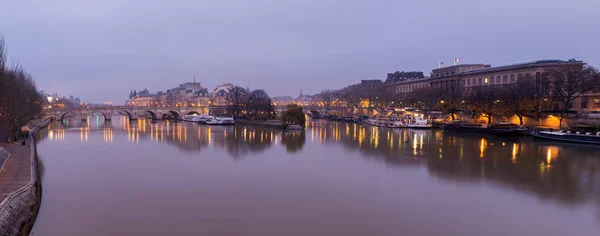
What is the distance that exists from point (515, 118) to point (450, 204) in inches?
1319

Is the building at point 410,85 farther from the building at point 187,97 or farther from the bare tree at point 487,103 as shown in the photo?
→ the building at point 187,97

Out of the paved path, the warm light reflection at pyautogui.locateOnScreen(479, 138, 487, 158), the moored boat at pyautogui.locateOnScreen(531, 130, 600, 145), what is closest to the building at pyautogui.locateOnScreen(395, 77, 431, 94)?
the moored boat at pyautogui.locateOnScreen(531, 130, 600, 145)

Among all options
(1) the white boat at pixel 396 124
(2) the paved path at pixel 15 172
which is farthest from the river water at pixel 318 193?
(1) the white boat at pixel 396 124

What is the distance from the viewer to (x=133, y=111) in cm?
6275

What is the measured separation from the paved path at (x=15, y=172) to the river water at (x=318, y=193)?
0.99 m

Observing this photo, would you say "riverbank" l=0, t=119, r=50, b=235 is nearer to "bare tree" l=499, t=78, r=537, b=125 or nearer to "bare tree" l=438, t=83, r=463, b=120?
"bare tree" l=499, t=78, r=537, b=125

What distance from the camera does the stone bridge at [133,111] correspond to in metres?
57.6

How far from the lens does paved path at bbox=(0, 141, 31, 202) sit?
1030cm

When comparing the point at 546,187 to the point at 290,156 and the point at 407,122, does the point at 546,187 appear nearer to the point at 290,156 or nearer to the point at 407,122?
the point at 290,156

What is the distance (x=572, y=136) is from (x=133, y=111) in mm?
57814

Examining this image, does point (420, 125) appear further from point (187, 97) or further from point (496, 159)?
point (187, 97)

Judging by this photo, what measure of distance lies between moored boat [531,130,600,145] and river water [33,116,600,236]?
4.98 m

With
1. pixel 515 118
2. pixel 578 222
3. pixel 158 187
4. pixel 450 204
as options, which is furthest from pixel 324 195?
pixel 515 118

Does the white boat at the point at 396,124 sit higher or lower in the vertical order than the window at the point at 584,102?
lower
